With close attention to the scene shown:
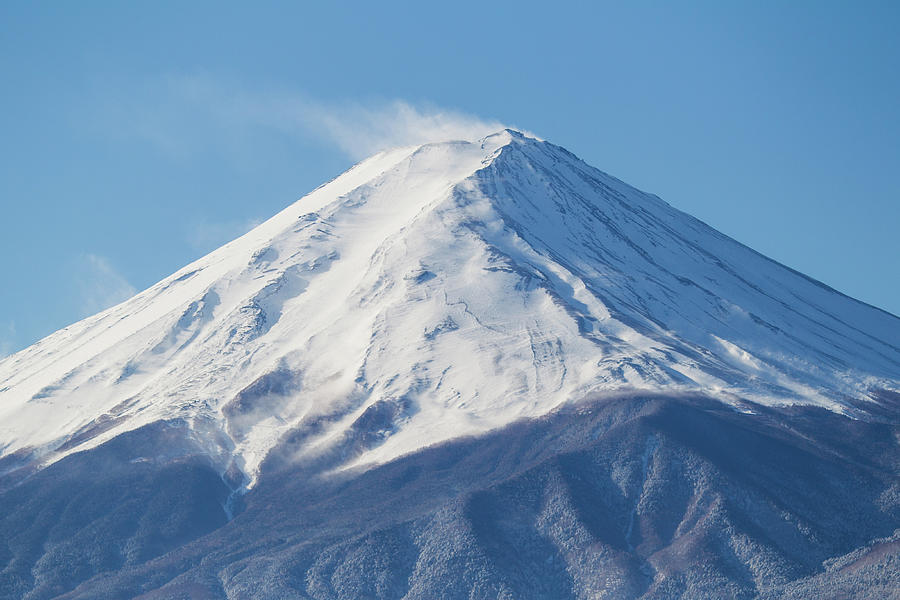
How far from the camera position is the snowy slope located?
122m

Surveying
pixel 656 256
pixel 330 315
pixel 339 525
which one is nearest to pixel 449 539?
pixel 339 525

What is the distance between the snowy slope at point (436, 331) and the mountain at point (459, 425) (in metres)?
0.43

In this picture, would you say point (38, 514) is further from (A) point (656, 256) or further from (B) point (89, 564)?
(A) point (656, 256)

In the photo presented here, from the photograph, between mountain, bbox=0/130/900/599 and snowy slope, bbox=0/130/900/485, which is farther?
snowy slope, bbox=0/130/900/485

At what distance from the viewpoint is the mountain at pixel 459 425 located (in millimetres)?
93562

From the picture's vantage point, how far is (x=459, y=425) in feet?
383

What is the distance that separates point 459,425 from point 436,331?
21.5 metres

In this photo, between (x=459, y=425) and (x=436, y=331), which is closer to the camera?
(x=459, y=425)

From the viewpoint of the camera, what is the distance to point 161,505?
109688 millimetres

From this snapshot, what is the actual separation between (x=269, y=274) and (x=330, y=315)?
18.3 meters

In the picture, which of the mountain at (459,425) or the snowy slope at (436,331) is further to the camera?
the snowy slope at (436,331)

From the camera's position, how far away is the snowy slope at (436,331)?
122 meters

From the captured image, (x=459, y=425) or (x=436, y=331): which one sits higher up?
(x=436, y=331)

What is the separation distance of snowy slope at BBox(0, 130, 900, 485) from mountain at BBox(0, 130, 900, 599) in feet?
1.40
